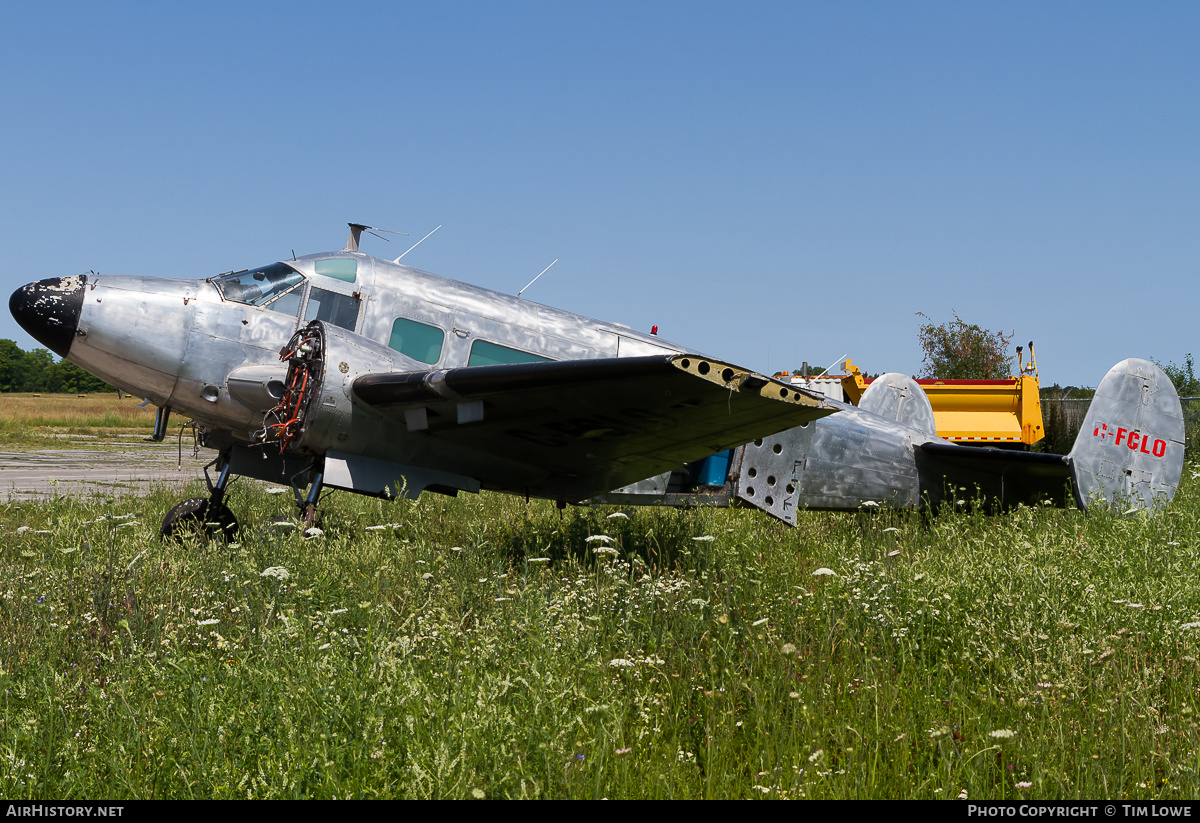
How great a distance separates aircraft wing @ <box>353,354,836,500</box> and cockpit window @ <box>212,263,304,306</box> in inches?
65.8

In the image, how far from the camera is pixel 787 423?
21.3 ft

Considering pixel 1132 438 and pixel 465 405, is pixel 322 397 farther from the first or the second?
pixel 1132 438

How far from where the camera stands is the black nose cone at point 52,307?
7258 millimetres

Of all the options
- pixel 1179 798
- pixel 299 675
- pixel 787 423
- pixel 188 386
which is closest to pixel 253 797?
pixel 299 675

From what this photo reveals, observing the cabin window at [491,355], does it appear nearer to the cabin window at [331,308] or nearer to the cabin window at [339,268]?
the cabin window at [331,308]

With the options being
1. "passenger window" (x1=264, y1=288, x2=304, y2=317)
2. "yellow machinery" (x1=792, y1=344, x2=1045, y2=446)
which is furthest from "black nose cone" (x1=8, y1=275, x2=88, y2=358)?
"yellow machinery" (x1=792, y1=344, x2=1045, y2=446)

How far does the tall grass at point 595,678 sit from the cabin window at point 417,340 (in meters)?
2.35

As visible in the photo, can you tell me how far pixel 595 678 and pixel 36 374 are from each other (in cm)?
15208

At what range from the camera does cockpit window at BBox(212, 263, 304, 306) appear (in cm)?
779

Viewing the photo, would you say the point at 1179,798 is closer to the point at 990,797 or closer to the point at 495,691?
the point at 990,797

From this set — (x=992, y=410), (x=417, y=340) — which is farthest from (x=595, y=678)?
(x=992, y=410)

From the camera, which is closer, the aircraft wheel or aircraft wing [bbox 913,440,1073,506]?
the aircraft wheel

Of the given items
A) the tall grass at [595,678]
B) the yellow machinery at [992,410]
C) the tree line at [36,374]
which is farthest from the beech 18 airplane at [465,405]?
the tree line at [36,374]

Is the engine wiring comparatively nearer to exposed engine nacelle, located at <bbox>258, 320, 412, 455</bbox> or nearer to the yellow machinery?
exposed engine nacelle, located at <bbox>258, 320, 412, 455</bbox>
